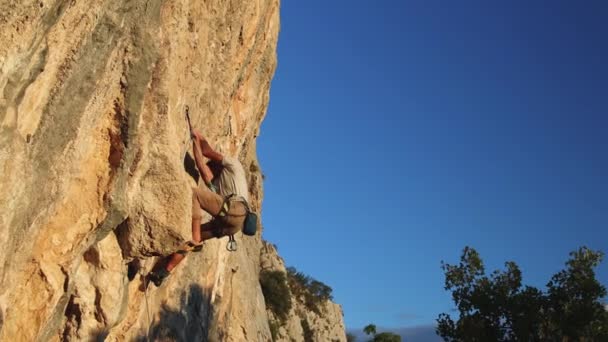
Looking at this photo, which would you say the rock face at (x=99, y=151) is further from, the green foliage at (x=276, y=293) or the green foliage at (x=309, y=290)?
the green foliage at (x=309, y=290)

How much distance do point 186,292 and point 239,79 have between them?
5.51m

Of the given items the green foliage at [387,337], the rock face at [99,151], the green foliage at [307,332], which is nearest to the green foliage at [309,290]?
the green foliage at [307,332]

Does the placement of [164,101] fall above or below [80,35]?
above

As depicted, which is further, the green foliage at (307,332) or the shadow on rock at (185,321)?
the green foliage at (307,332)

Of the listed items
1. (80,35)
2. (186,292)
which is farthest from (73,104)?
(186,292)

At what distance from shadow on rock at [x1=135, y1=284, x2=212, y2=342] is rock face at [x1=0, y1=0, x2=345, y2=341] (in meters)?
0.10

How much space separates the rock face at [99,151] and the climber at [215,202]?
1.19 feet

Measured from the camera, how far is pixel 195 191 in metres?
11.5

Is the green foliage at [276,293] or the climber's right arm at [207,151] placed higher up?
the green foliage at [276,293]

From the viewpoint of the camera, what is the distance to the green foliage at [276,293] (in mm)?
44531

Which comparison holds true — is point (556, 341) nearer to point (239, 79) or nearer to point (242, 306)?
point (242, 306)

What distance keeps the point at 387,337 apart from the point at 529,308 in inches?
2176

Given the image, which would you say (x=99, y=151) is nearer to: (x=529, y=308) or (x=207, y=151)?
(x=207, y=151)

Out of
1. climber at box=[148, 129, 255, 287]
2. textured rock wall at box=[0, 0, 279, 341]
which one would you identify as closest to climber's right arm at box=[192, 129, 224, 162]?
climber at box=[148, 129, 255, 287]
